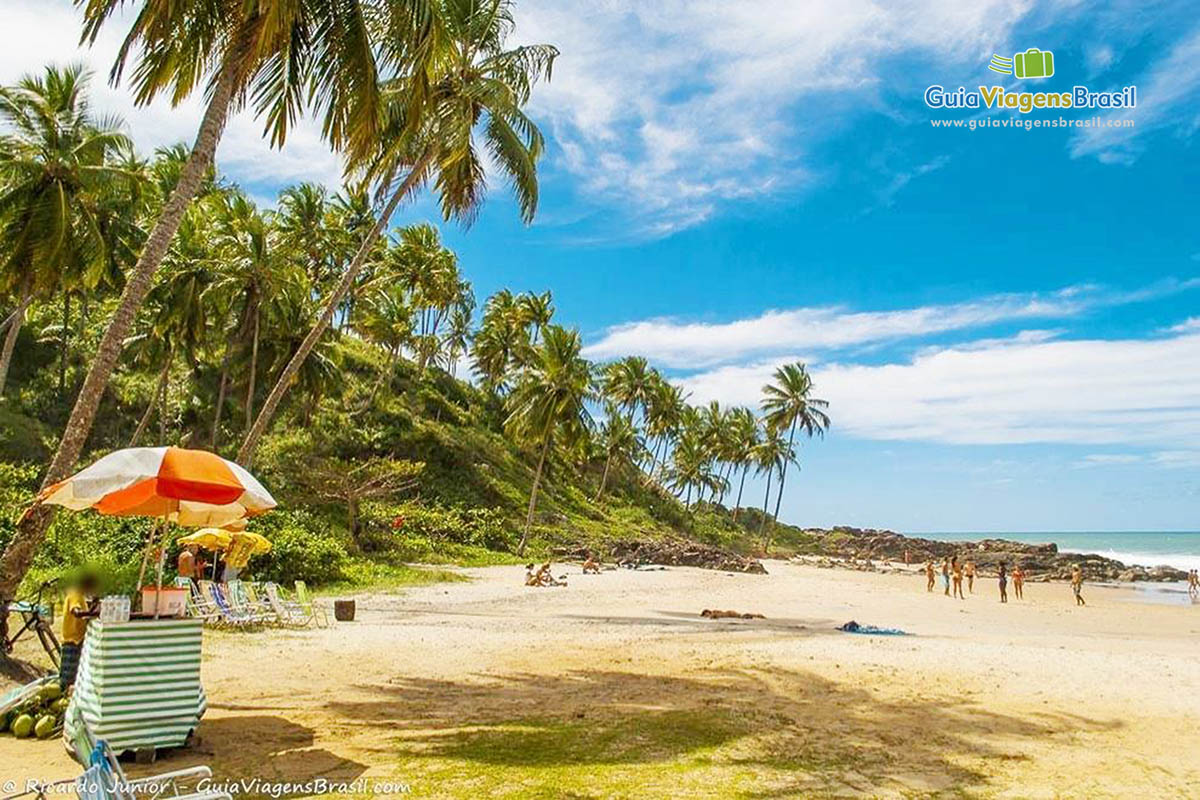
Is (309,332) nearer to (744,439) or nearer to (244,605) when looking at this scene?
(244,605)

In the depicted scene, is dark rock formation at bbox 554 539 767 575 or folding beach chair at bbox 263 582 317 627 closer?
folding beach chair at bbox 263 582 317 627

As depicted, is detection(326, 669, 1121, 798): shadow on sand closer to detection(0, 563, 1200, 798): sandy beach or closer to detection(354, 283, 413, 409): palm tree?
detection(0, 563, 1200, 798): sandy beach

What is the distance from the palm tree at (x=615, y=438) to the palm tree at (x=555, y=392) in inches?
690

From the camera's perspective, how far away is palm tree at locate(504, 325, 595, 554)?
37406 mm

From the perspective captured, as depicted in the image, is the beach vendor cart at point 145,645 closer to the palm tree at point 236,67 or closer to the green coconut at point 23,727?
the green coconut at point 23,727

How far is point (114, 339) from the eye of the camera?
8.42m

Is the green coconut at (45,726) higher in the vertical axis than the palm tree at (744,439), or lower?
lower

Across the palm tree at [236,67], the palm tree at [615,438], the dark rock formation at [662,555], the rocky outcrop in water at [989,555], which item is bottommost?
the dark rock formation at [662,555]

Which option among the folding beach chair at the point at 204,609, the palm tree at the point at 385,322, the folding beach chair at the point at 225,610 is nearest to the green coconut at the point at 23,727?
the folding beach chair at the point at 204,609

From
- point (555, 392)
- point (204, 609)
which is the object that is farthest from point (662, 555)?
point (204, 609)

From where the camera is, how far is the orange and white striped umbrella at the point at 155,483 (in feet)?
20.0

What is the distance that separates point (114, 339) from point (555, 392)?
2919 cm

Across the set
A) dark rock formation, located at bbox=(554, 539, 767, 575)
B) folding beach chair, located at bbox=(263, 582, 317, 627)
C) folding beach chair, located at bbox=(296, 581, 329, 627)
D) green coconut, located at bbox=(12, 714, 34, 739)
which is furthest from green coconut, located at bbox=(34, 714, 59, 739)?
dark rock formation, located at bbox=(554, 539, 767, 575)

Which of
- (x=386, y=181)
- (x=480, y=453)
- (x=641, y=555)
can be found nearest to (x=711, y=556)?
(x=641, y=555)
